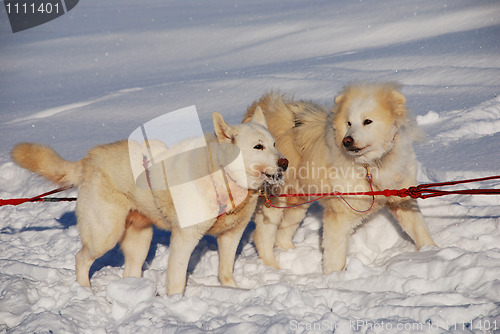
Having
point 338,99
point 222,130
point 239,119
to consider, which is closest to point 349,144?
point 338,99

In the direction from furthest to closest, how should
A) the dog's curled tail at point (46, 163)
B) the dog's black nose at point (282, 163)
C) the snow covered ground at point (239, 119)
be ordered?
the dog's curled tail at point (46, 163), the dog's black nose at point (282, 163), the snow covered ground at point (239, 119)

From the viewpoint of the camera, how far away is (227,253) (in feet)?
14.7

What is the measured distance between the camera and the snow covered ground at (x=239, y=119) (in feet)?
11.9

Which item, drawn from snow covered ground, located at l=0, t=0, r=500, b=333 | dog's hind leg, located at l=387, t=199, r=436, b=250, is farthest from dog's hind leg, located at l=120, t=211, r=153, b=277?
dog's hind leg, located at l=387, t=199, r=436, b=250

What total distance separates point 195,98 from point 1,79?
717 centimetres

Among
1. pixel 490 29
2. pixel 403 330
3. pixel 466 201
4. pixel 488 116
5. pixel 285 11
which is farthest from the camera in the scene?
pixel 285 11

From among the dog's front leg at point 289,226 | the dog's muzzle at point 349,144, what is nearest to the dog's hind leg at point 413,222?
the dog's muzzle at point 349,144

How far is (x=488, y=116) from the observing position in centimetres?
809

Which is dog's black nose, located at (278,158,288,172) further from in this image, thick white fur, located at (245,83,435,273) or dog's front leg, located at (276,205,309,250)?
dog's front leg, located at (276,205,309,250)

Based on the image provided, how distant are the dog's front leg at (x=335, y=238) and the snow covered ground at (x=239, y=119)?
0.48 feet

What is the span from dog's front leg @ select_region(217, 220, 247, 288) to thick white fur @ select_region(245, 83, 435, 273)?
1.96ft

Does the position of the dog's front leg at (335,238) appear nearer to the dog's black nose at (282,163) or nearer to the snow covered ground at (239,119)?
the snow covered ground at (239,119)

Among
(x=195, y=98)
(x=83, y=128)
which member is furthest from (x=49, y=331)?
(x=195, y=98)

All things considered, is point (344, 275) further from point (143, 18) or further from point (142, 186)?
point (143, 18)
